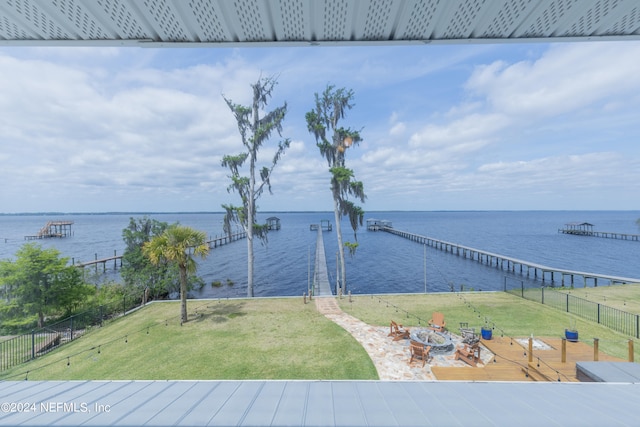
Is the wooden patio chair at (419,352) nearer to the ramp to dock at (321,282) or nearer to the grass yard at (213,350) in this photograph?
the grass yard at (213,350)

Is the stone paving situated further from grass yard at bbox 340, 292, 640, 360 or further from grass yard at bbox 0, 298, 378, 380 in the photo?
grass yard at bbox 340, 292, 640, 360

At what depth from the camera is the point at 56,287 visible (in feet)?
50.5

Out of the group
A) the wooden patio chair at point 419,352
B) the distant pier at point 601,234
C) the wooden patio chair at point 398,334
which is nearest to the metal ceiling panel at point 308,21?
the wooden patio chair at point 419,352

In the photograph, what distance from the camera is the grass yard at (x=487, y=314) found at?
11.3 meters

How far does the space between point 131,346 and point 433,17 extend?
Result: 14.2 metres

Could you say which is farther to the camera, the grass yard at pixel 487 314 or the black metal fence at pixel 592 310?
the black metal fence at pixel 592 310

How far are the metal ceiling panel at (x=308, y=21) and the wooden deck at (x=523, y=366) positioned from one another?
9.01m

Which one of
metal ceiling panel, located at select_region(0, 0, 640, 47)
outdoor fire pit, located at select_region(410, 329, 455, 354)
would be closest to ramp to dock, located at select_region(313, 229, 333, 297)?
outdoor fire pit, located at select_region(410, 329, 455, 354)

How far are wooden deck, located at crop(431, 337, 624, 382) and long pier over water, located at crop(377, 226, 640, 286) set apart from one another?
23.2m

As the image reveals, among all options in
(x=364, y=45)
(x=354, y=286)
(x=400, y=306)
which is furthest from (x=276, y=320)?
(x=354, y=286)

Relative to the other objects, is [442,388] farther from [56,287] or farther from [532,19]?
[56,287]

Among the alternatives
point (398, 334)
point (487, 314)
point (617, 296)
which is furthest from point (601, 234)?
point (398, 334)

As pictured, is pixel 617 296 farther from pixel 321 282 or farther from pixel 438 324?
pixel 321 282

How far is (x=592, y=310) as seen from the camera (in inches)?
515
